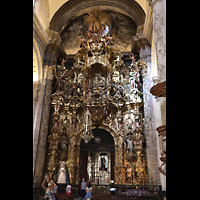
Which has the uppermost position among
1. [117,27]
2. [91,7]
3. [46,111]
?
[91,7]

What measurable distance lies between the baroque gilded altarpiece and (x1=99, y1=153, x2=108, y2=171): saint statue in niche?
1852mm

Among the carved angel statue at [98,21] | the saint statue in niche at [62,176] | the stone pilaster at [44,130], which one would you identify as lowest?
the saint statue in niche at [62,176]

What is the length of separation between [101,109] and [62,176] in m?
4.42

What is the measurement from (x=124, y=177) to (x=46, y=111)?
591 centimetres

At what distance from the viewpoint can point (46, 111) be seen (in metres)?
11.8

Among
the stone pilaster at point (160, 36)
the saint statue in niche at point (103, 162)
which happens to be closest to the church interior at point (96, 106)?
the saint statue in niche at point (103, 162)

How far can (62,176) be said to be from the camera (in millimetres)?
10609

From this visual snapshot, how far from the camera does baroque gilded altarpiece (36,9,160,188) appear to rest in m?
10.8

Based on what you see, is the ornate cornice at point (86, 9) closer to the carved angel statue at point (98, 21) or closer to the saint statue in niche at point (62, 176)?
the carved angel statue at point (98, 21)

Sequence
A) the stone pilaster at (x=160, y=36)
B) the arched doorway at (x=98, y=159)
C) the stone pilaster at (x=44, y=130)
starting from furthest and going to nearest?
the arched doorway at (x=98, y=159)
the stone pilaster at (x=44, y=130)
the stone pilaster at (x=160, y=36)

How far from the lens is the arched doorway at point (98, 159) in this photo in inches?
470

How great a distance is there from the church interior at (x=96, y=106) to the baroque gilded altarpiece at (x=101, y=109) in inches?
2.0
